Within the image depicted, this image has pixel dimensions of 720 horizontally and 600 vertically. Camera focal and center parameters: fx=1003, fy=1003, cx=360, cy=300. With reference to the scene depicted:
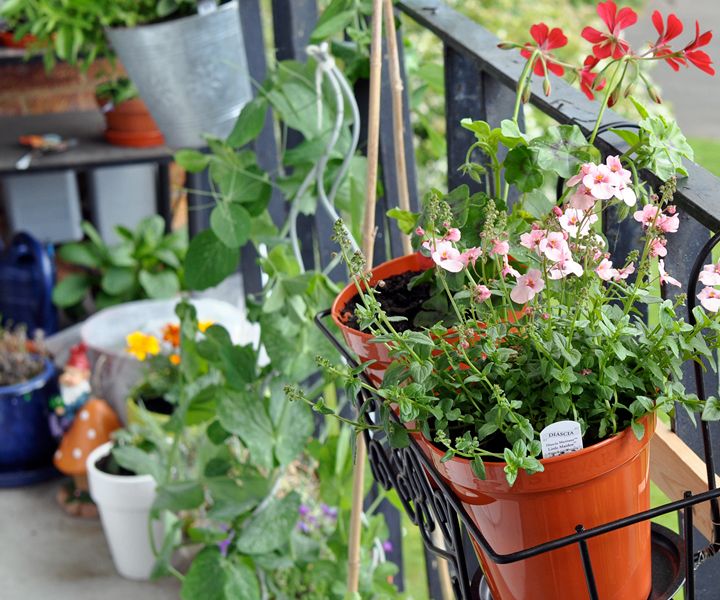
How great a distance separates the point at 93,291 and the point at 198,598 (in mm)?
Result: 2018

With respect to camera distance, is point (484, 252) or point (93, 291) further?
point (93, 291)

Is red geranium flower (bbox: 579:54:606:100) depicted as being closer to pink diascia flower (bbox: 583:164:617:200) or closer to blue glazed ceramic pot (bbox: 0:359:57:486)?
pink diascia flower (bbox: 583:164:617:200)

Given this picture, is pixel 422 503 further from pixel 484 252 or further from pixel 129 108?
pixel 129 108

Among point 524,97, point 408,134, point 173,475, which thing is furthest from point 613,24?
point 173,475

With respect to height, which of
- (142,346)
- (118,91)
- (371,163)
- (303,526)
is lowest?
(303,526)

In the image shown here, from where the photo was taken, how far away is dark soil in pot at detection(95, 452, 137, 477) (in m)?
2.10

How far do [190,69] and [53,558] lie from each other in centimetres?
118

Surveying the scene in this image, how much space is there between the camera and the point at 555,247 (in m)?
0.62

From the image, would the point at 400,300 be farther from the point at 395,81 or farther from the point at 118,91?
the point at 118,91

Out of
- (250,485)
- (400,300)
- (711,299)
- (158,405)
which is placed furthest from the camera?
(158,405)

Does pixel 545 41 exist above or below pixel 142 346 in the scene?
above

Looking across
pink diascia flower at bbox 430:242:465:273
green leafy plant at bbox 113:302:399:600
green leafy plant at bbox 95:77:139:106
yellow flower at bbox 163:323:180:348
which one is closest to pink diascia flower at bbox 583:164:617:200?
pink diascia flower at bbox 430:242:465:273

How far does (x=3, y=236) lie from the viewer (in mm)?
3502

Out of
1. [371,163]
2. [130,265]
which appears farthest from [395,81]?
[130,265]
